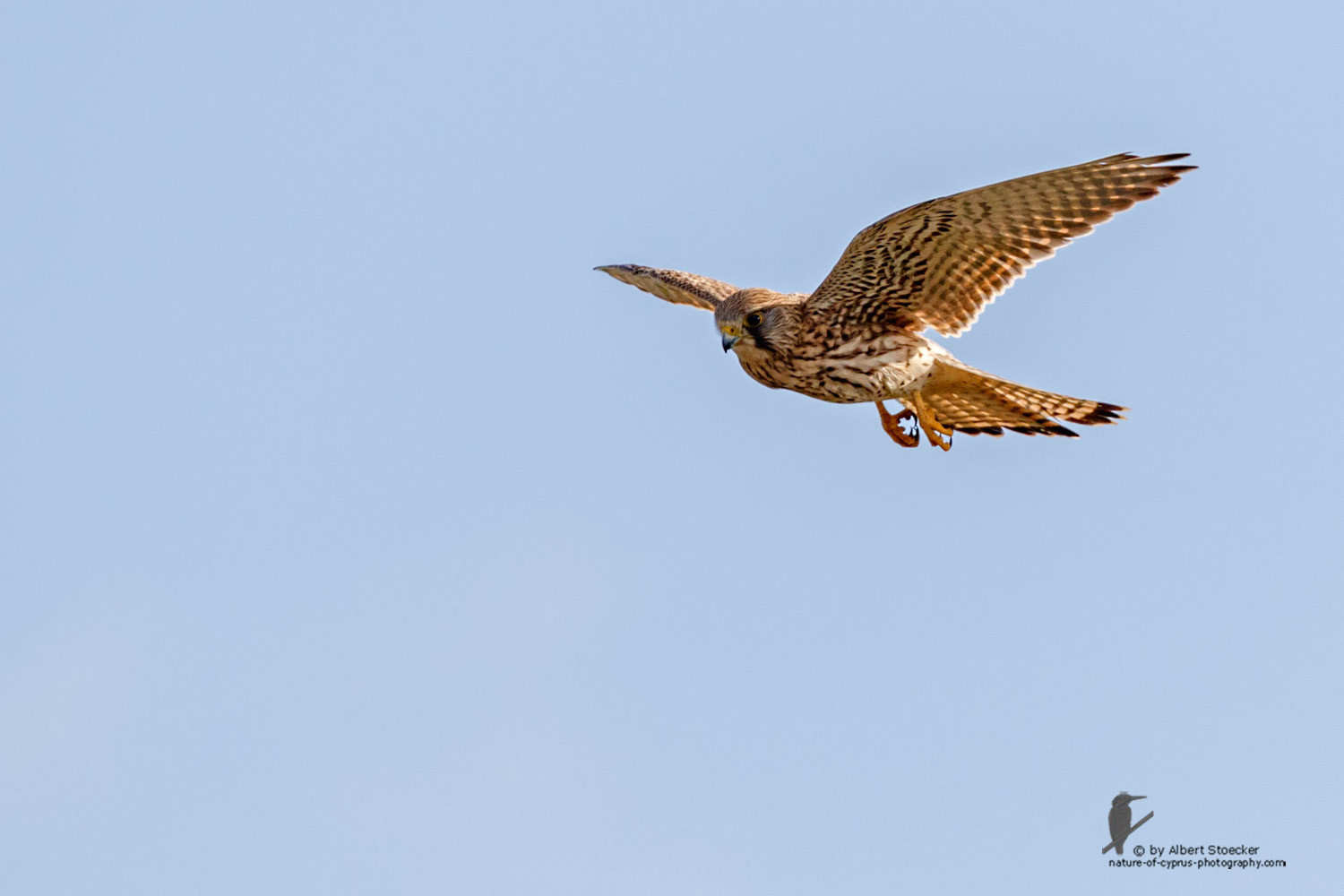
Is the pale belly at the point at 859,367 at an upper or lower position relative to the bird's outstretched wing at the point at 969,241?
lower

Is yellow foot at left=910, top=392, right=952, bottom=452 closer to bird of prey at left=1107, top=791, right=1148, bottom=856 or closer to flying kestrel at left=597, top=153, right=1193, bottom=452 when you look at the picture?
flying kestrel at left=597, top=153, right=1193, bottom=452

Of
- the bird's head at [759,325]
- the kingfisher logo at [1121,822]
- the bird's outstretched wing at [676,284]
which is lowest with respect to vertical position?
the kingfisher logo at [1121,822]

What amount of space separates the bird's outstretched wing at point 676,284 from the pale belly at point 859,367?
1.20m

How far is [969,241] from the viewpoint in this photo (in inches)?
438

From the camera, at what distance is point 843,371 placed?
442 inches

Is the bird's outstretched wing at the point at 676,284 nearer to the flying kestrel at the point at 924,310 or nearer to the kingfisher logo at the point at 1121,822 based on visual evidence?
the flying kestrel at the point at 924,310

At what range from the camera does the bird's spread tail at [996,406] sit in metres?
11.3

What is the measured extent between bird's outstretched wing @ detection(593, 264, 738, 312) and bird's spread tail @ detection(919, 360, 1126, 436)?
174 centimetres

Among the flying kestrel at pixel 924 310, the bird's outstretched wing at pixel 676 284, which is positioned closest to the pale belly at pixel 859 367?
the flying kestrel at pixel 924 310

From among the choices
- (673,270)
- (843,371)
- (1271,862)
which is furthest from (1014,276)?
(1271,862)

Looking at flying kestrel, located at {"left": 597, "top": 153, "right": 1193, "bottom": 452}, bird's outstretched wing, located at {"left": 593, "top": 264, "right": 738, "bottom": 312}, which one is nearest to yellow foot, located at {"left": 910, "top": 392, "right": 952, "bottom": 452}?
flying kestrel, located at {"left": 597, "top": 153, "right": 1193, "bottom": 452}

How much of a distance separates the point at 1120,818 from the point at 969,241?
438cm

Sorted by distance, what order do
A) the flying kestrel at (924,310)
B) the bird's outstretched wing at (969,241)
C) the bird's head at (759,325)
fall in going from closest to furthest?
1. the bird's outstretched wing at (969,241)
2. the flying kestrel at (924,310)
3. the bird's head at (759,325)

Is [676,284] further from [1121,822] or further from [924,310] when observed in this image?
[1121,822]
